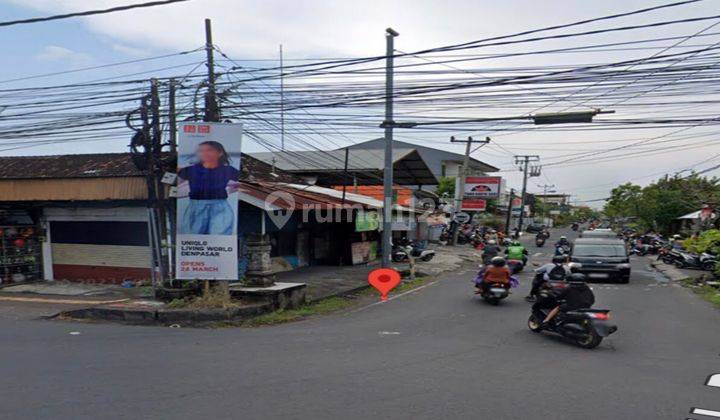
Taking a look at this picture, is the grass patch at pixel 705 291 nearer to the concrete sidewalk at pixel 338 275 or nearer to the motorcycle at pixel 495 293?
the motorcycle at pixel 495 293

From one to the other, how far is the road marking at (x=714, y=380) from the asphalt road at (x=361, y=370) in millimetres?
94

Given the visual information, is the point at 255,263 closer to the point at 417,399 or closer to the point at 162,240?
the point at 162,240

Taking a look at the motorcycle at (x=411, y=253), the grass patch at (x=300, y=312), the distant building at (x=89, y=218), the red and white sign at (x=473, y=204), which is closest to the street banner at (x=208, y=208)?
the grass patch at (x=300, y=312)

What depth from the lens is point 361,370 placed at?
7.05 m

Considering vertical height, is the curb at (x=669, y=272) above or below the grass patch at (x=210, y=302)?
below

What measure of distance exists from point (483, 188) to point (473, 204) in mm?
1349

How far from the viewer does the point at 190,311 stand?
37.0 ft

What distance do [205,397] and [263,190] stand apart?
10117 mm

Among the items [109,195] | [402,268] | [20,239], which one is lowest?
[402,268]

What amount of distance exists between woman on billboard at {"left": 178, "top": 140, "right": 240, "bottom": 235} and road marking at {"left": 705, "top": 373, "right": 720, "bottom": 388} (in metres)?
8.78

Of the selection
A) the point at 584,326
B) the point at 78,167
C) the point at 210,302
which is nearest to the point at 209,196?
the point at 210,302

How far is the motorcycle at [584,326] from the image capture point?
855 centimetres

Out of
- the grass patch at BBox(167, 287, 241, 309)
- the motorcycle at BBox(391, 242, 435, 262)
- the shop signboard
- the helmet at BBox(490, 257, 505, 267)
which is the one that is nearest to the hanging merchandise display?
the grass patch at BBox(167, 287, 241, 309)

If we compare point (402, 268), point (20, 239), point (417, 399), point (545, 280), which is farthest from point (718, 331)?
point (20, 239)
